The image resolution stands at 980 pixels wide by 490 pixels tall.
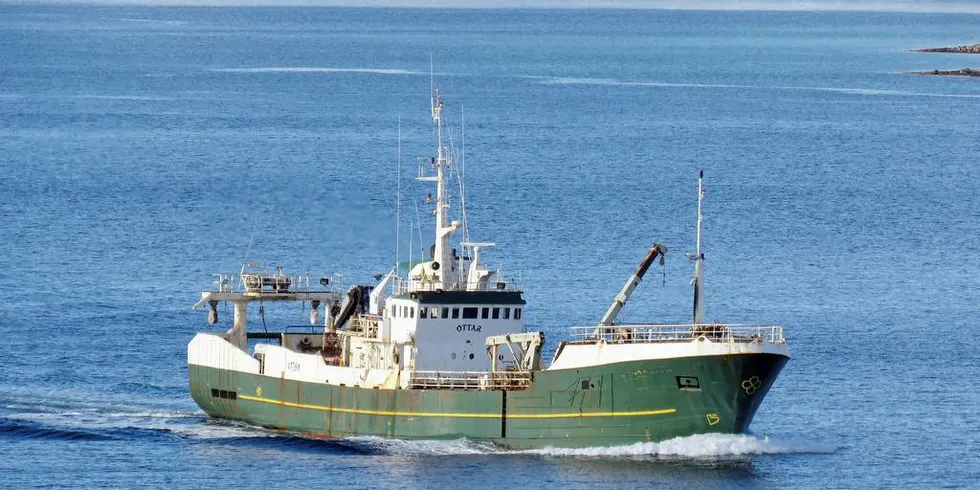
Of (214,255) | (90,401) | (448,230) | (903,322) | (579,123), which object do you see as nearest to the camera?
(448,230)

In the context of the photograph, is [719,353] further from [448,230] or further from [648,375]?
[448,230]

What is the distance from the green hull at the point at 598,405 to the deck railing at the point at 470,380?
1.40 feet

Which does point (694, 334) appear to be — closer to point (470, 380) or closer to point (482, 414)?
point (482, 414)

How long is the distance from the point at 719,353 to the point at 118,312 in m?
35.4

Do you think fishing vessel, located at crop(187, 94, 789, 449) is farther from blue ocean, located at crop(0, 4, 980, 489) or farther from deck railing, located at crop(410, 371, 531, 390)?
blue ocean, located at crop(0, 4, 980, 489)

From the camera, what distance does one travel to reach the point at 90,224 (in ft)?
403

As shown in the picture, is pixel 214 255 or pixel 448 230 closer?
pixel 448 230

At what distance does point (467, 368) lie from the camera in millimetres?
70562

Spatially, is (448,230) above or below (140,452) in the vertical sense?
above

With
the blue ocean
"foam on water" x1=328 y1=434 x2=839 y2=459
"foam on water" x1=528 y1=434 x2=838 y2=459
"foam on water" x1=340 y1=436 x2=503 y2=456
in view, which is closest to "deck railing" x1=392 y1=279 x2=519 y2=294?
the blue ocean

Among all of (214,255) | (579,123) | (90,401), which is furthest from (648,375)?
(579,123)

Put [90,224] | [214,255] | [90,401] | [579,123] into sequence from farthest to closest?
[579,123], [90,224], [214,255], [90,401]

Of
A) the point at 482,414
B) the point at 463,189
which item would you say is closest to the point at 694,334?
the point at 482,414

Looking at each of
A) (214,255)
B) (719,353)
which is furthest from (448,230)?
(214,255)
